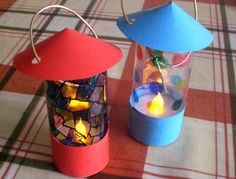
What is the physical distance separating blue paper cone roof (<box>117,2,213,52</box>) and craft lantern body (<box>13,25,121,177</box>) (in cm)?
4

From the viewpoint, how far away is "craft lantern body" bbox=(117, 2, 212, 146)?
0.49 metres

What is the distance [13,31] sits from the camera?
93cm

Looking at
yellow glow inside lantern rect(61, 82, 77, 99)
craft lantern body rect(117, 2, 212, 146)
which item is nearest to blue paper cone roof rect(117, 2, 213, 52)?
craft lantern body rect(117, 2, 212, 146)

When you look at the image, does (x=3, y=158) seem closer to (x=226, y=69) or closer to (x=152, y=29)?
(x=152, y=29)

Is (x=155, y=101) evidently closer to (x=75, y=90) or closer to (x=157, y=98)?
(x=157, y=98)

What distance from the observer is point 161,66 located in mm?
586

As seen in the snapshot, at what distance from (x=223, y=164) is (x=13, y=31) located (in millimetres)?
626

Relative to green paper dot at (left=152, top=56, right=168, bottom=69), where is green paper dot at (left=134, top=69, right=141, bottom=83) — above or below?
below

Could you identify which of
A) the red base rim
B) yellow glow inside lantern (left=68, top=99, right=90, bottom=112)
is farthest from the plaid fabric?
yellow glow inside lantern (left=68, top=99, right=90, bottom=112)

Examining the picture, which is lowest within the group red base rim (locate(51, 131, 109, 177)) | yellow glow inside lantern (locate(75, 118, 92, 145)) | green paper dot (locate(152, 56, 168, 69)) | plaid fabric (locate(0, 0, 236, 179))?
plaid fabric (locate(0, 0, 236, 179))

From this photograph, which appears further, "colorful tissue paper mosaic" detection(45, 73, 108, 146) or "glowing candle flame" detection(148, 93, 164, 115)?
"glowing candle flame" detection(148, 93, 164, 115)

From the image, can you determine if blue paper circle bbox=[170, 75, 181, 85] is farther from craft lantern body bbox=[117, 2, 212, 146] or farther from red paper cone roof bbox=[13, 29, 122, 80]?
red paper cone roof bbox=[13, 29, 122, 80]

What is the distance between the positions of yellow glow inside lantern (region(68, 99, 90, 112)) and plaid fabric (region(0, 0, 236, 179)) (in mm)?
119

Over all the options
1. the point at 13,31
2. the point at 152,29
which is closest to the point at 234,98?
the point at 152,29
